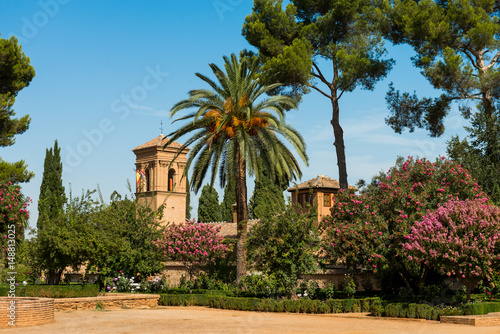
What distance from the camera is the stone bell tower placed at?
51750mm

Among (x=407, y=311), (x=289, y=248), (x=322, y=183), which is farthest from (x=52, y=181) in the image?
(x=407, y=311)

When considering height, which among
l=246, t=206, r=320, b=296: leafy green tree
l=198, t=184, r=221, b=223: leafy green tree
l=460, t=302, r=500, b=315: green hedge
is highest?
l=198, t=184, r=221, b=223: leafy green tree

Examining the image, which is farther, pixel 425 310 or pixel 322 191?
pixel 322 191

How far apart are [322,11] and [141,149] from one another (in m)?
23.7

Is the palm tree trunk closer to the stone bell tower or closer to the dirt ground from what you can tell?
the dirt ground

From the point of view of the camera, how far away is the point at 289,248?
79.9 feet

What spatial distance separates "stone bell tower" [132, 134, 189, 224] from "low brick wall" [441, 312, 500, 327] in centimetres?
3542

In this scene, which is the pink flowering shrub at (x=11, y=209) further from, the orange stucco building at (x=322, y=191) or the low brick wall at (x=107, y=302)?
the orange stucco building at (x=322, y=191)

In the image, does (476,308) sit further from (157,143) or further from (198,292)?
(157,143)

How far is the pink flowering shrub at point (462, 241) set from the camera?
19.2 metres

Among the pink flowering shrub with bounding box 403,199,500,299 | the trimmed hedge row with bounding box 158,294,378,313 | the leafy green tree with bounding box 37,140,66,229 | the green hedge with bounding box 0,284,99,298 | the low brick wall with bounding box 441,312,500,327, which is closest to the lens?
the low brick wall with bounding box 441,312,500,327

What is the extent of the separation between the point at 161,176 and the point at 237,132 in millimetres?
24114

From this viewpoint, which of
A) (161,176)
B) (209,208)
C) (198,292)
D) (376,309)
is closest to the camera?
(376,309)

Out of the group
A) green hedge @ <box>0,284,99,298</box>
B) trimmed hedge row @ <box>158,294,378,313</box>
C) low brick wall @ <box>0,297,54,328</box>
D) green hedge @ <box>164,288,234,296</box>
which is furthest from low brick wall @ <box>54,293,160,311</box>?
low brick wall @ <box>0,297,54,328</box>
